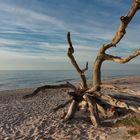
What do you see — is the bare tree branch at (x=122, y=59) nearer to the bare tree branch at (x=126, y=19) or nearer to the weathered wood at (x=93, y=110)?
the bare tree branch at (x=126, y=19)

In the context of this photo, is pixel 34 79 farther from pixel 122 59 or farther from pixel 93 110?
pixel 122 59

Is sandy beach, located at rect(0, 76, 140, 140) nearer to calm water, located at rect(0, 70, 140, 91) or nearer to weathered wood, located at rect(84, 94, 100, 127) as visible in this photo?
weathered wood, located at rect(84, 94, 100, 127)

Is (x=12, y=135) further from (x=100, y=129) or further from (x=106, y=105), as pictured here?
(x=106, y=105)

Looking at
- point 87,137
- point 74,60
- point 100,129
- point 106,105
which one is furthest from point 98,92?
point 87,137

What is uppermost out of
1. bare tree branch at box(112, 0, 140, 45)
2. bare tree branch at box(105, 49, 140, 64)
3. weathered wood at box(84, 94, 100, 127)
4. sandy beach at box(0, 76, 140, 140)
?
bare tree branch at box(112, 0, 140, 45)

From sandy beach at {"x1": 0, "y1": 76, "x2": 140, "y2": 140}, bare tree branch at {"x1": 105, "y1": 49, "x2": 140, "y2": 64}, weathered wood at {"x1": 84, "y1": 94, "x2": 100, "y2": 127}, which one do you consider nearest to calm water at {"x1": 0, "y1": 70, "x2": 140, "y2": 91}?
sandy beach at {"x1": 0, "y1": 76, "x2": 140, "y2": 140}

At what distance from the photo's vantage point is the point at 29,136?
9836 mm

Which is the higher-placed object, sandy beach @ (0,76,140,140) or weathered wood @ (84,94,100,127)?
weathered wood @ (84,94,100,127)

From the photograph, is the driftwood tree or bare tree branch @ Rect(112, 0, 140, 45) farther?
the driftwood tree

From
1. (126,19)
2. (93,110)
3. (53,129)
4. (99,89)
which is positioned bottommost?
(53,129)

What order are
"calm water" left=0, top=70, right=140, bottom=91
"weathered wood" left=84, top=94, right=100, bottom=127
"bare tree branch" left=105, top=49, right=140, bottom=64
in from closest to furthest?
"bare tree branch" left=105, top=49, right=140, bottom=64 → "weathered wood" left=84, top=94, right=100, bottom=127 → "calm water" left=0, top=70, right=140, bottom=91

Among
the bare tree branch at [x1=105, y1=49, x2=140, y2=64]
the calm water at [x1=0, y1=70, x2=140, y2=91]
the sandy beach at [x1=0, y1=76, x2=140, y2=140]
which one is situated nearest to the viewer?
the sandy beach at [x1=0, y1=76, x2=140, y2=140]

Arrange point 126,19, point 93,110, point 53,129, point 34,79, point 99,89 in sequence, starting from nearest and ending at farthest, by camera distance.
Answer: point 126,19, point 53,129, point 93,110, point 99,89, point 34,79

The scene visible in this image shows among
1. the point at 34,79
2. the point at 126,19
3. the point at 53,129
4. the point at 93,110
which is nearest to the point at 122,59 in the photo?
the point at 126,19
